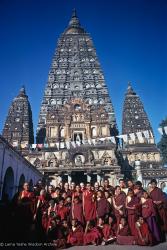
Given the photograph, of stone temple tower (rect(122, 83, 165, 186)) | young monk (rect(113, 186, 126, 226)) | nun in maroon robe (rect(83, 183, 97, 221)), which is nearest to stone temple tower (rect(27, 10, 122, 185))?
stone temple tower (rect(122, 83, 165, 186))

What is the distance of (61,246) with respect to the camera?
7.23m

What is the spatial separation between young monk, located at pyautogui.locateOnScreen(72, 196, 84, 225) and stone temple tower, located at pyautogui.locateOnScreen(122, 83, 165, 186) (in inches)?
776

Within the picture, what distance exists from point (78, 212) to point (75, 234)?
3.63 ft

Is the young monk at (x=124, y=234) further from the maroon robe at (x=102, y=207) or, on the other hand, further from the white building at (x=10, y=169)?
the white building at (x=10, y=169)

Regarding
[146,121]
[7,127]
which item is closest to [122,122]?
[146,121]

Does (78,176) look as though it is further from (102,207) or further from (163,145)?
(102,207)

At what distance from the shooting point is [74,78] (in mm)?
53781

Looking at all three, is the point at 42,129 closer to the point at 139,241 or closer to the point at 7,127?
the point at 7,127

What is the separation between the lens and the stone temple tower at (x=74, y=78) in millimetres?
49812

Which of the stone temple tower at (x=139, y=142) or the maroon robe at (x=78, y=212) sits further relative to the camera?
the stone temple tower at (x=139, y=142)

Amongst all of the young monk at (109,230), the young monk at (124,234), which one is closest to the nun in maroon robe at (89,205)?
the young monk at (109,230)

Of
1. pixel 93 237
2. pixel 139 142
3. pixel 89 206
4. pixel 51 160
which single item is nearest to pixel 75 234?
pixel 93 237

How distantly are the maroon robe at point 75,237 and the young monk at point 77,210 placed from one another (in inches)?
29.5

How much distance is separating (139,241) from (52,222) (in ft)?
9.37
